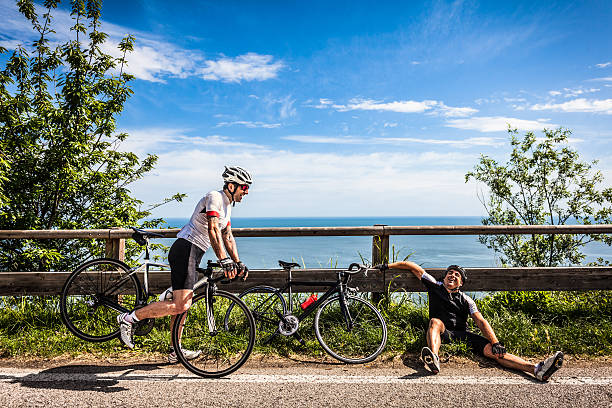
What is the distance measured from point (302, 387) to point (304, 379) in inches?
7.7

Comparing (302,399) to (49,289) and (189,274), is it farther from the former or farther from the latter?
(49,289)

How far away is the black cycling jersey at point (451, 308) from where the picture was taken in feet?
15.5

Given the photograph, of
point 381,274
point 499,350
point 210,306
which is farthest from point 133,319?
point 499,350

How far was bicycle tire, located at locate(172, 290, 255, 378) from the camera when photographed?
4.11 metres

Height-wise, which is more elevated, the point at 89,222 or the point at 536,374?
the point at 89,222

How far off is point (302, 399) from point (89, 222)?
8.84 m

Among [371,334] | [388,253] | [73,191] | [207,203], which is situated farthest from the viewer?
[73,191]

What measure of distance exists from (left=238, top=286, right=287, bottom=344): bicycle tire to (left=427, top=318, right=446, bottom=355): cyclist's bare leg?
1.65m

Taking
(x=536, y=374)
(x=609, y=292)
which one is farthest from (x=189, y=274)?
(x=609, y=292)

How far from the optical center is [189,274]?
165 inches

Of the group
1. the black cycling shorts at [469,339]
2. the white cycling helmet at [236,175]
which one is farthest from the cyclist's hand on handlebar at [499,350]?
the white cycling helmet at [236,175]

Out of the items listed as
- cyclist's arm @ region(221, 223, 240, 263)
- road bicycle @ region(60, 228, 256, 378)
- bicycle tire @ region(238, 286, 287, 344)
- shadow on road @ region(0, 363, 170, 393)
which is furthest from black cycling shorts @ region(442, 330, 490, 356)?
shadow on road @ region(0, 363, 170, 393)

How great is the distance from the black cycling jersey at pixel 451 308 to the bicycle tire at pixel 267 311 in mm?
1819

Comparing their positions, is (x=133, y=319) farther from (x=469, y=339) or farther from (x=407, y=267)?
(x=469, y=339)
